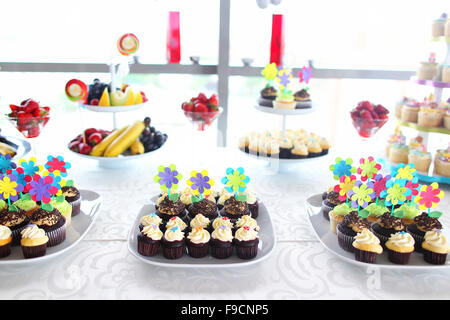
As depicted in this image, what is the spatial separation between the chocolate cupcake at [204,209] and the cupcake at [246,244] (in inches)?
7.2

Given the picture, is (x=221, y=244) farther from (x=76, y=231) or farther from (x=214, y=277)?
(x=76, y=231)

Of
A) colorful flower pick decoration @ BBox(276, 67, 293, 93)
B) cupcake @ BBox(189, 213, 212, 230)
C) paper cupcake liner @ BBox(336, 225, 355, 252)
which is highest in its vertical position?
colorful flower pick decoration @ BBox(276, 67, 293, 93)

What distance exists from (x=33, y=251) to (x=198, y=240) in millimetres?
453

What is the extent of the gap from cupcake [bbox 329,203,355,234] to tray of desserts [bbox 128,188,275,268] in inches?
7.9

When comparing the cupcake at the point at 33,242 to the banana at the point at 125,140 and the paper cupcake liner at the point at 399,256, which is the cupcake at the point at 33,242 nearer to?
the banana at the point at 125,140

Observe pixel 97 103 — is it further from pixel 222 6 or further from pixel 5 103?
pixel 5 103

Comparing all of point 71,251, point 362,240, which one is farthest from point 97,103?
point 362,240

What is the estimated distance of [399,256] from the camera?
3.72ft

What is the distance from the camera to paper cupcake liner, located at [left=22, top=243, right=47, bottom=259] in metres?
1.10

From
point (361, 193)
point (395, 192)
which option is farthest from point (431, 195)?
point (361, 193)

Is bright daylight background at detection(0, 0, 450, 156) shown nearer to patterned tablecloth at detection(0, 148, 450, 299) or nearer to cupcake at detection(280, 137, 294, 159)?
cupcake at detection(280, 137, 294, 159)

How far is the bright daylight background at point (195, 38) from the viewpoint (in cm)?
243

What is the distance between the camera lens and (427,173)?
6.02ft

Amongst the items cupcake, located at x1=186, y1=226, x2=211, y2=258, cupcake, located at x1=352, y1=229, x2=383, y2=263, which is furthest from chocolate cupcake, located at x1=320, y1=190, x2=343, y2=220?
cupcake, located at x1=186, y1=226, x2=211, y2=258
